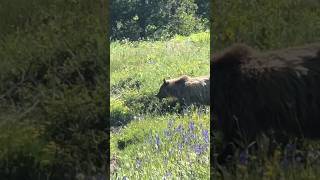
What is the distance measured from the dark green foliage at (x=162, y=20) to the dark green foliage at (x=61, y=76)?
12.8ft

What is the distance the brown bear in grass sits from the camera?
735 centimetres

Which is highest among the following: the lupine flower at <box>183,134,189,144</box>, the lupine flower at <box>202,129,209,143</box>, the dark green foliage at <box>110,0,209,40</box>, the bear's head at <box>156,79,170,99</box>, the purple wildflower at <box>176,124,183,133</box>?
the dark green foliage at <box>110,0,209,40</box>

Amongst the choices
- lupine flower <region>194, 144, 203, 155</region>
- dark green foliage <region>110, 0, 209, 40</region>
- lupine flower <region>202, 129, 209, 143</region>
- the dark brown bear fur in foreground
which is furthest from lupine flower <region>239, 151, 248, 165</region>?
dark green foliage <region>110, 0, 209, 40</region>

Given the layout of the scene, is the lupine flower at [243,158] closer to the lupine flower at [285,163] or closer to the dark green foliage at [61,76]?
the lupine flower at [285,163]

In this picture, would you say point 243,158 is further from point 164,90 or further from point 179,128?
point 164,90

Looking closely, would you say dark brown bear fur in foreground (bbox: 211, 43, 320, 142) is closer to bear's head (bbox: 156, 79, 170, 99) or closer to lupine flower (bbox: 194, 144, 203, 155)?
lupine flower (bbox: 194, 144, 203, 155)

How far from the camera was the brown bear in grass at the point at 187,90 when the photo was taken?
24.1ft

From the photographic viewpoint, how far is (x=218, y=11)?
4.73 metres

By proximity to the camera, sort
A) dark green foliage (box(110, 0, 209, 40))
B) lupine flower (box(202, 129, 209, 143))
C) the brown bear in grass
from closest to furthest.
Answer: lupine flower (box(202, 129, 209, 143))
the brown bear in grass
dark green foliage (box(110, 0, 209, 40))

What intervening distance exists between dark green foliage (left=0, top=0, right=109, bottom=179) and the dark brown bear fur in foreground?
1.08m

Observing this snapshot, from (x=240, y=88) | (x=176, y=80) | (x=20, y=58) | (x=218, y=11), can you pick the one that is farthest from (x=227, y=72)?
(x=176, y=80)

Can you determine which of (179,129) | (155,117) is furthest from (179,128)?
(155,117)

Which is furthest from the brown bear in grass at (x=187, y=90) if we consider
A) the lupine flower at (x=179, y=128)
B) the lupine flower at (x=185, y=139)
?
the lupine flower at (x=185, y=139)

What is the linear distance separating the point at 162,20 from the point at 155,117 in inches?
207
